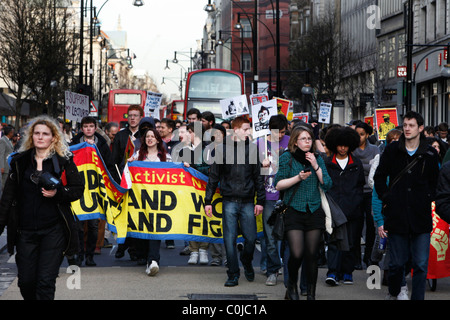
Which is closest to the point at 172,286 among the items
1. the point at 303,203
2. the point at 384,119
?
the point at 303,203

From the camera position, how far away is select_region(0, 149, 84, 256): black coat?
689 centimetres

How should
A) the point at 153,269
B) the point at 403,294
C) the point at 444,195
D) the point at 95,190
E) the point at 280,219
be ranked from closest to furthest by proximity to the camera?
1. the point at 444,195
2. the point at 280,219
3. the point at 403,294
4. the point at 153,269
5. the point at 95,190

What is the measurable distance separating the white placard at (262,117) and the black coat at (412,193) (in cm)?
412

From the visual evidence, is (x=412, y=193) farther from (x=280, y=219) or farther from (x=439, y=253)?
(x=439, y=253)

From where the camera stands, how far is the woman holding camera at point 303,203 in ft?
27.5

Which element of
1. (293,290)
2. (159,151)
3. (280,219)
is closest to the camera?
(280,219)

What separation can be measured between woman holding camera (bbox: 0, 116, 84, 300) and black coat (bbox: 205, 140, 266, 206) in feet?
9.82

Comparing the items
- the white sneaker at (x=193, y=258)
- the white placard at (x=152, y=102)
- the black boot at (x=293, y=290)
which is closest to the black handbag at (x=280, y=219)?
the black boot at (x=293, y=290)

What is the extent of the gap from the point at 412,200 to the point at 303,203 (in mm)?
1055

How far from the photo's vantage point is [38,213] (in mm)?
6926

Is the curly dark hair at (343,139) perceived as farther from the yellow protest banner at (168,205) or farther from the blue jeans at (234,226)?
the yellow protest banner at (168,205)

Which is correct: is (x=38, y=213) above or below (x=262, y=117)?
below

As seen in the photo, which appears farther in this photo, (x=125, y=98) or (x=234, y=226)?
(x=125, y=98)

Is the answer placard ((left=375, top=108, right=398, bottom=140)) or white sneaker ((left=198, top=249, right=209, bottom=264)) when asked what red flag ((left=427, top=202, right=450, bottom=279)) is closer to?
white sneaker ((left=198, top=249, right=209, bottom=264))
